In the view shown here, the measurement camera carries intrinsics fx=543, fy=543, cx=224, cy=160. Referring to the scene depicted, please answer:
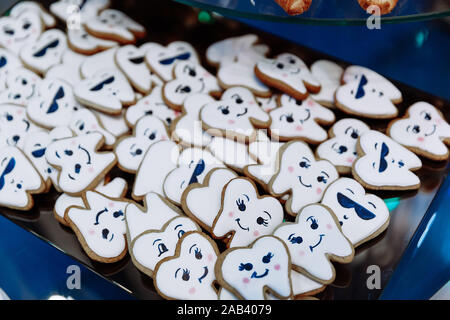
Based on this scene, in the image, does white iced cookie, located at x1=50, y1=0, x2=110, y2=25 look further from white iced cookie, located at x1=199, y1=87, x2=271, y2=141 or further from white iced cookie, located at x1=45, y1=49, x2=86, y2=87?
white iced cookie, located at x1=199, y1=87, x2=271, y2=141

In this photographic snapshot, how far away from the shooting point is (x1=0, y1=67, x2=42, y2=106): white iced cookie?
1156 mm

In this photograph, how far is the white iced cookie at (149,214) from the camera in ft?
3.05

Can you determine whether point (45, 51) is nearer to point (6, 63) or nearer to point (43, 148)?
point (6, 63)

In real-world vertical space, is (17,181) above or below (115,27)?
below

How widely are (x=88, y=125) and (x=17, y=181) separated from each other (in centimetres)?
18

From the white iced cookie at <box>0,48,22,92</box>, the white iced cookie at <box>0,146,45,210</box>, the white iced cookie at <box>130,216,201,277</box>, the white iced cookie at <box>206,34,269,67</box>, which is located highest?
the white iced cookie at <box>206,34,269,67</box>

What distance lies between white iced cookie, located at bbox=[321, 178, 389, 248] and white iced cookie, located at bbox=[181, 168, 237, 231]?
0.19 m

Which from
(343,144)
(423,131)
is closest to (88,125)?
(343,144)

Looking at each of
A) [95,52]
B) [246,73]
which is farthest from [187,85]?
[95,52]

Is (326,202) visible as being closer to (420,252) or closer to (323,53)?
(420,252)

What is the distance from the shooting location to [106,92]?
1.12 meters

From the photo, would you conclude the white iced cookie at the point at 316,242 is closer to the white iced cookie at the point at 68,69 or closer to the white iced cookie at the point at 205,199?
the white iced cookie at the point at 205,199

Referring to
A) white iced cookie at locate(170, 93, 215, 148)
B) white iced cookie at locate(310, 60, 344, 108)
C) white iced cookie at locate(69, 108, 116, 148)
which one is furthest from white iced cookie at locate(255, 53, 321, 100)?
white iced cookie at locate(69, 108, 116, 148)
